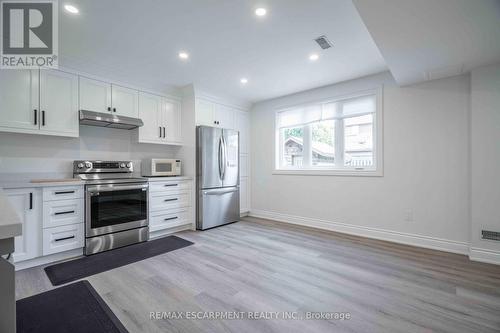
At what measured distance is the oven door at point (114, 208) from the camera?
115 inches

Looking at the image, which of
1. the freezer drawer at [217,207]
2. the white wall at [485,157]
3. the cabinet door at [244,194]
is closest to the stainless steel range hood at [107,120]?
the freezer drawer at [217,207]

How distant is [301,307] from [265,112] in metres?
3.90

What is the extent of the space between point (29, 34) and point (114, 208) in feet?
6.98

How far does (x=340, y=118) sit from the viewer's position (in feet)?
13.0

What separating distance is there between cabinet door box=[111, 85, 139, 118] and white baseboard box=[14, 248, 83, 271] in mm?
1969

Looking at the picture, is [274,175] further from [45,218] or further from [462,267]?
[45,218]

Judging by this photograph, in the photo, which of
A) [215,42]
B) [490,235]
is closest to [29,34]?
[215,42]

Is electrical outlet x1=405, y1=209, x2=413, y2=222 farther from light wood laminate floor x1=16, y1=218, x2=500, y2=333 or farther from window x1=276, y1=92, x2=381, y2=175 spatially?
window x1=276, y1=92, x2=381, y2=175

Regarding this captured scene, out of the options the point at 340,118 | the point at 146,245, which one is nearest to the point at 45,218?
the point at 146,245

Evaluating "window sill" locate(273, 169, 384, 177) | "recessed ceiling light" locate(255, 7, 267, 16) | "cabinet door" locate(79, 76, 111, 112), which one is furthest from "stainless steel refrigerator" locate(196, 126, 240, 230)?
"recessed ceiling light" locate(255, 7, 267, 16)

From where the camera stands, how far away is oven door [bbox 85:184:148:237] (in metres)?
2.93

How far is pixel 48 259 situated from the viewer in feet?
8.86

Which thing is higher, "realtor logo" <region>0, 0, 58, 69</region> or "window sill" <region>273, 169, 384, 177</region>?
"realtor logo" <region>0, 0, 58, 69</region>

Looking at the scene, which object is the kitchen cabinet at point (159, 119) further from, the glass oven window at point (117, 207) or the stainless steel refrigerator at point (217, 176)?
the glass oven window at point (117, 207)
